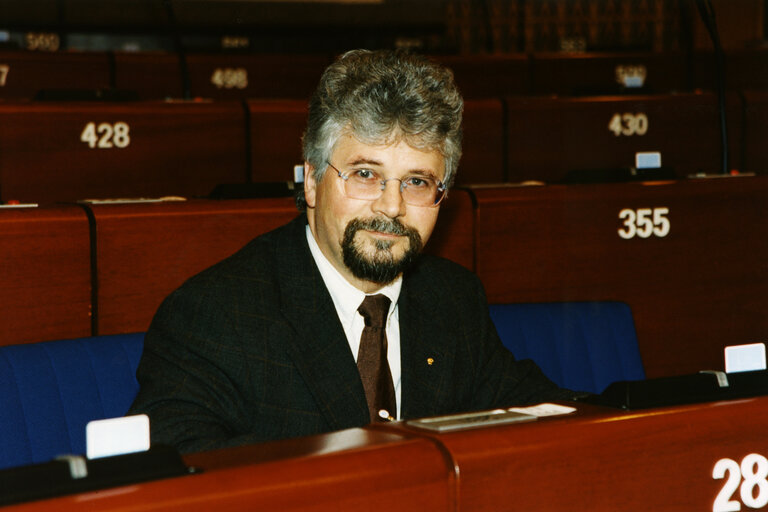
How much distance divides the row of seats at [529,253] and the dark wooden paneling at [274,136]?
1.05 metres

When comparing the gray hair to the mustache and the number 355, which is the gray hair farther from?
the number 355

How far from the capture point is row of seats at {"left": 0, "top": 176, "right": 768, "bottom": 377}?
214 centimetres

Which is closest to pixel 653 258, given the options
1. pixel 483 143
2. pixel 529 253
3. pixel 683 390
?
pixel 529 253

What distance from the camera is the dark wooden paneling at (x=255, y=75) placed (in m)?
5.02

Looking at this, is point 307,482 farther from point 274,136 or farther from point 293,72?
point 293,72

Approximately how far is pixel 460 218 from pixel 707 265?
0.79 m

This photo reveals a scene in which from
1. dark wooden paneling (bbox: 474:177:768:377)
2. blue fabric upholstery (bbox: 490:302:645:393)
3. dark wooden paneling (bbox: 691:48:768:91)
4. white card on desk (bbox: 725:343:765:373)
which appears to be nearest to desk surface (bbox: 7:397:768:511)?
white card on desk (bbox: 725:343:765:373)

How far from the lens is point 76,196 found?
3109mm

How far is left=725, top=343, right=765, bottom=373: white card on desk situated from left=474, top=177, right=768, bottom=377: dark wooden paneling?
1.40 metres

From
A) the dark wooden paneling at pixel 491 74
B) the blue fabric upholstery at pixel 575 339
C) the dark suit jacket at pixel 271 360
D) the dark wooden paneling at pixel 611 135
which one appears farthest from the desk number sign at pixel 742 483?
the dark wooden paneling at pixel 491 74

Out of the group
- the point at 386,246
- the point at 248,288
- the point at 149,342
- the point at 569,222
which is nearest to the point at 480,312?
the point at 386,246

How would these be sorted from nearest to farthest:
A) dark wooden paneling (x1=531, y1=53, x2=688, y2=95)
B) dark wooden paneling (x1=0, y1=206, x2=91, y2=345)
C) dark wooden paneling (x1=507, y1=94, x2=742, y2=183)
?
dark wooden paneling (x1=0, y1=206, x2=91, y2=345)
dark wooden paneling (x1=507, y1=94, x2=742, y2=183)
dark wooden paneling (x1=531, y1=53, x2=688, y2=95)

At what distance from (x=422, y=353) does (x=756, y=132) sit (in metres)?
2.74

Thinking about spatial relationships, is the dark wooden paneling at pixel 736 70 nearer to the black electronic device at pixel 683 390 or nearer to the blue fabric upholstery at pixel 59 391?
the blue fabric upholstery at pixel 59 391
